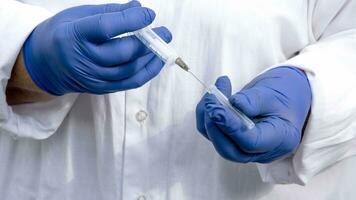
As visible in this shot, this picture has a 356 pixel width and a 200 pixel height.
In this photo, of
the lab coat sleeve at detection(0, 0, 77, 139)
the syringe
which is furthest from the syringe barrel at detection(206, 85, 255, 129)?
the lab coat sleeve at detection(0, 0, 77, 139)

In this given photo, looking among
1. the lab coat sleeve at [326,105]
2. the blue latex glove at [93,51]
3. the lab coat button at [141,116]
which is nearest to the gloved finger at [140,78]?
the blue latex glove at [93,51]

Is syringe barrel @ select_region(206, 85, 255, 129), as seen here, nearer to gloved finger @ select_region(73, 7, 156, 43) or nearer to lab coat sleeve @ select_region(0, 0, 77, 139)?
gloved finger @ select_region(73, 7, 156, 43)

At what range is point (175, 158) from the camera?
3.00 ft

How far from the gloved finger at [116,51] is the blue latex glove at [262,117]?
0.12m

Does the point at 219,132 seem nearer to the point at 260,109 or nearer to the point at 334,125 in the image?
the point at 260,109

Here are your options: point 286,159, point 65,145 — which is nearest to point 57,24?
point 65,145

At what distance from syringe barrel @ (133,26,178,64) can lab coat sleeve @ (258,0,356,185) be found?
0.21 metres

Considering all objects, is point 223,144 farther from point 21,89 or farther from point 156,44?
point 21,89

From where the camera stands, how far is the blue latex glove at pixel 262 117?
74 cm

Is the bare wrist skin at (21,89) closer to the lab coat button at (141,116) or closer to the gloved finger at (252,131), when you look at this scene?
the lab coat button at (141,116)

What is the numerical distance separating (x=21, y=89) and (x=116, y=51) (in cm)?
22

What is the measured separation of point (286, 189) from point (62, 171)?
380 mm

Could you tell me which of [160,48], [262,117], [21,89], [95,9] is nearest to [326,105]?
[262,117]

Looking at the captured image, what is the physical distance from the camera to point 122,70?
790 millimetres
